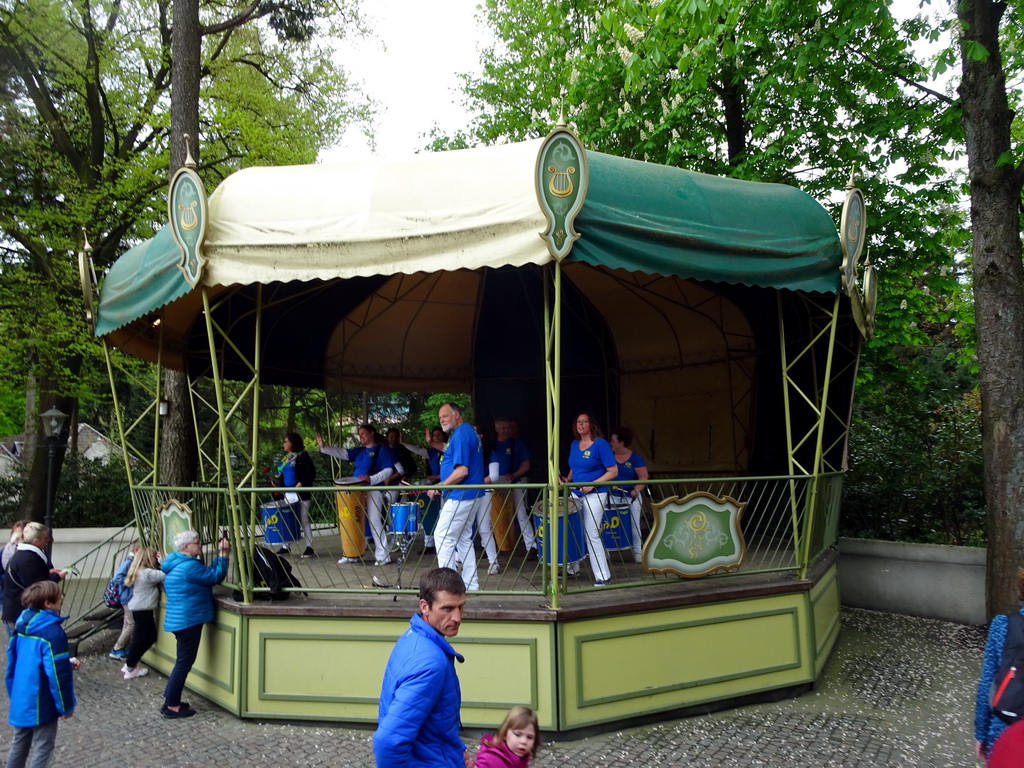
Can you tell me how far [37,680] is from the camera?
4688mm

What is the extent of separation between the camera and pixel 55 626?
4.80 meters

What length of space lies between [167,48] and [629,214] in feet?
50.2

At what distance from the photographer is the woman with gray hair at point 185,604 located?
6.59 m

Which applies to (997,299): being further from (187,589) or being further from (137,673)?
(137,673)

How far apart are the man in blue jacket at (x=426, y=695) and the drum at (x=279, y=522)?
22.1ft

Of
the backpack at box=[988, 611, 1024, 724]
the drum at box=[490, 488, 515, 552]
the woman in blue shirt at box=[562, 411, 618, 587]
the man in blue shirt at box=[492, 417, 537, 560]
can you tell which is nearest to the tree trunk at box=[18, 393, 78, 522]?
the man in blue shirt at box=[492, 417, 537, 560]

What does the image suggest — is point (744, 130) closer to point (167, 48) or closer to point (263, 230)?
point (263, 230)

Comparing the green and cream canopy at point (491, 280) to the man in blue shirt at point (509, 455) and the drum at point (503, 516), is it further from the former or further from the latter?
the drum at point (503, 516)

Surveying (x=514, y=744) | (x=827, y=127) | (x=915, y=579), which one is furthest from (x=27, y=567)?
(x=827, y=127)

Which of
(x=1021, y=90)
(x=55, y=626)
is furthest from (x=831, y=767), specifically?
(x=1021, y=90)

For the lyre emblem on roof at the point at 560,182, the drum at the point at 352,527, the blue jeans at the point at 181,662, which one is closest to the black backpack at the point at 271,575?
the blue jeans at the point at 181,662

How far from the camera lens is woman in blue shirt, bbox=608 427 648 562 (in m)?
8.02

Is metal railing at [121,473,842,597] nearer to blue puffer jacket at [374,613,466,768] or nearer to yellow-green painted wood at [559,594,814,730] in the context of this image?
yellow-green painted wood at [559,594,814,730]

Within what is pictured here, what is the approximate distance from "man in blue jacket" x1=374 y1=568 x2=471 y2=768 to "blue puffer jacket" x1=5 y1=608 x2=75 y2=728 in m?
2.99
